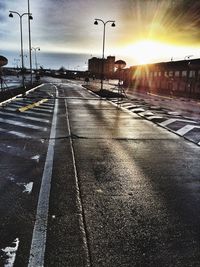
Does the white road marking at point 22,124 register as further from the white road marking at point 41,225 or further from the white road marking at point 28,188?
the white road marking at point 28,188

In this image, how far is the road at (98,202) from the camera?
347cm

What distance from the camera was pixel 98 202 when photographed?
4.86 metres

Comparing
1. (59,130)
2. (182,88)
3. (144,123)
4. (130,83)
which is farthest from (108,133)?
(130,83)

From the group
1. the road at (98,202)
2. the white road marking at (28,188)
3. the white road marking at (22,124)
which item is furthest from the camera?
the white road marking at (22,124)

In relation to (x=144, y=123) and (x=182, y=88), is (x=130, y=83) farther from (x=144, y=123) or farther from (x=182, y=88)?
(x=144, y=123)

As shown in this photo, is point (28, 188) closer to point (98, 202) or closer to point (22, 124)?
point (98, 202)

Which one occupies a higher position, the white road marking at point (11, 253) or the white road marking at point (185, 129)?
the white road marking at point (11, 253)

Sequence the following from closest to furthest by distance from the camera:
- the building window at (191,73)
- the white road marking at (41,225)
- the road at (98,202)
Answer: the white road marking at (41,225)
the road at (98,202)
the building window at (191,73)

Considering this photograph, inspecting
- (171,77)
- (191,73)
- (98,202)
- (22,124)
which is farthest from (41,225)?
(171,77)

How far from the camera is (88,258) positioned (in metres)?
3.36

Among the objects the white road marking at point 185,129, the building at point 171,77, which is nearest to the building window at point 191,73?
the building at point 171,77

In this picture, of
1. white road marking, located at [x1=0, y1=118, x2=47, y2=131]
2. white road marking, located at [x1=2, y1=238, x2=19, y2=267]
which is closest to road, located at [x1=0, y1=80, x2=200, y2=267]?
white road marking, located at [x1=2, y1=238, x2=19, y2=267]

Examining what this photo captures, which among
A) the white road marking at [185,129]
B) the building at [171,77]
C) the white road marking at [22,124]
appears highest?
the building at [171,77]

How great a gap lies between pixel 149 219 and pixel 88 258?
4.39 ft
